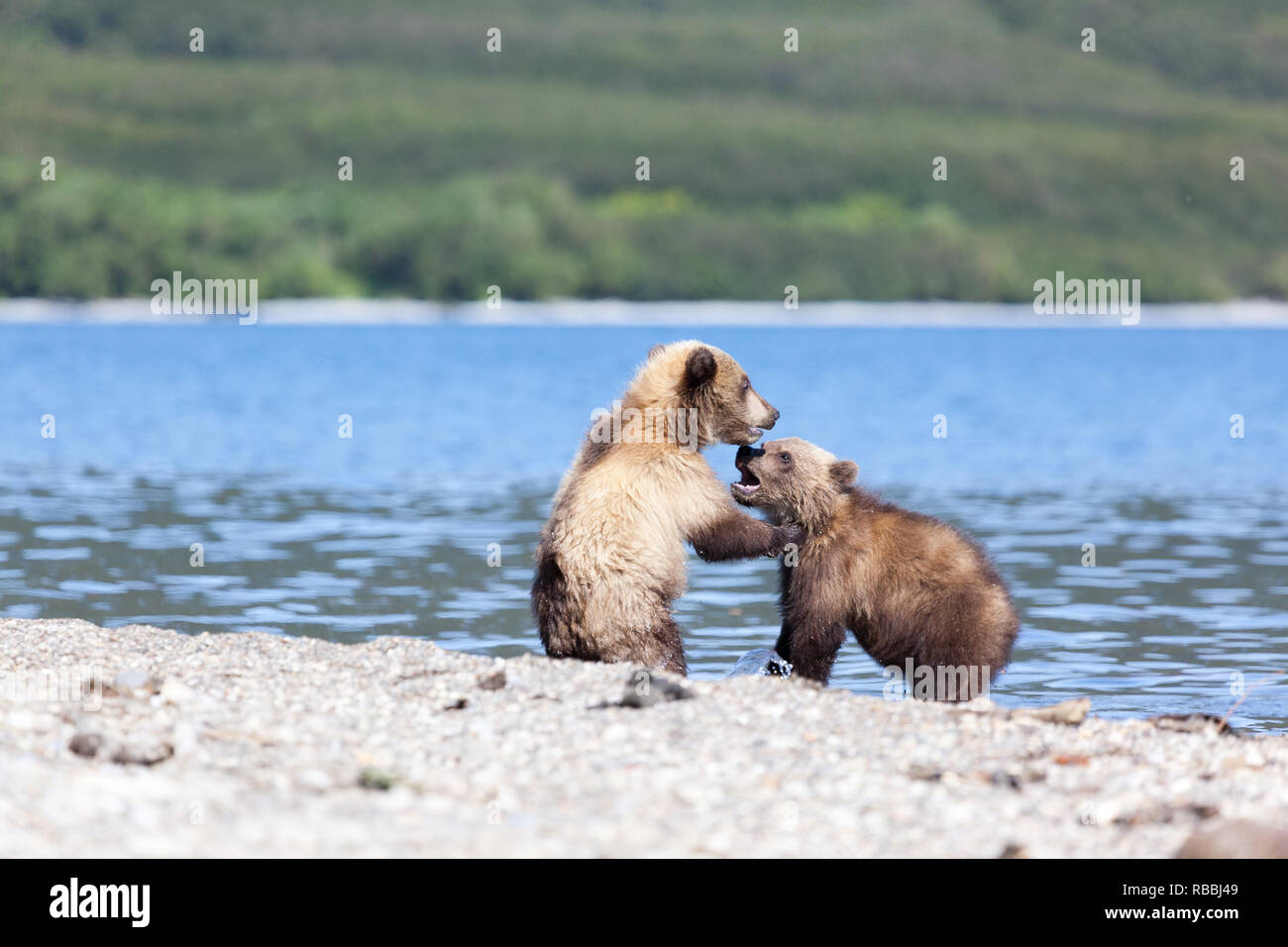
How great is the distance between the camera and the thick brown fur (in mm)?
8648

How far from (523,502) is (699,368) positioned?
12.2 m

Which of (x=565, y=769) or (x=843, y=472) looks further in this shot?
(x=843, y=472)

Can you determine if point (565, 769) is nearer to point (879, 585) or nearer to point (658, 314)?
point (879, 585)

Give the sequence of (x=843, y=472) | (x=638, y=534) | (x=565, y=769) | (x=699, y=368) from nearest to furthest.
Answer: (x=565, y=769) → (x=638, y=534) → (x=699, y=368) → (x=843, y=472)

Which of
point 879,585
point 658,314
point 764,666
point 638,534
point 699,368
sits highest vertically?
point 658,314

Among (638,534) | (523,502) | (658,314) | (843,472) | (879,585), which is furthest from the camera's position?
(658,314)

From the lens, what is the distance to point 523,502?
2108 centimetres

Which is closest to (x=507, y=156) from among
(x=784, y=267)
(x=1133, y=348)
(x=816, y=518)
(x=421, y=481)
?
(x=784, y=267)

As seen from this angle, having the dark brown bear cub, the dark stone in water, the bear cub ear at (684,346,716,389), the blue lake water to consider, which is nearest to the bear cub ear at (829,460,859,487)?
the dark brown bear cub

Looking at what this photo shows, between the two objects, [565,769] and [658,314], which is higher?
[658,314]

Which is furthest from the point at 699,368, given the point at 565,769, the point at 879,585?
the point at 565,769
